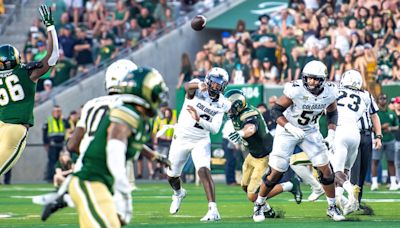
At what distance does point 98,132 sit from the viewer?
25.5ft

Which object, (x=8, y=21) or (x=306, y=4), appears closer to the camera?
(x=306, y=4)

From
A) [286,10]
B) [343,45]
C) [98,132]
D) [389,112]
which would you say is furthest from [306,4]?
[98,132]

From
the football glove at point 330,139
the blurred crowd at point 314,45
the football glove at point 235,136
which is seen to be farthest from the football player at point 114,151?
the blurred crowd at point 314,45

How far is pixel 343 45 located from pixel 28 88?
35.5 feet

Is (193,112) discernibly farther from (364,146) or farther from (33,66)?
(364,146)

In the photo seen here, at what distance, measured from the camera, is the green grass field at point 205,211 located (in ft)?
39.0

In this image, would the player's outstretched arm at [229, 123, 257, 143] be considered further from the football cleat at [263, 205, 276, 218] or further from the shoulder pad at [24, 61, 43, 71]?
the shoulder pad at [24, 61, 43, 71]

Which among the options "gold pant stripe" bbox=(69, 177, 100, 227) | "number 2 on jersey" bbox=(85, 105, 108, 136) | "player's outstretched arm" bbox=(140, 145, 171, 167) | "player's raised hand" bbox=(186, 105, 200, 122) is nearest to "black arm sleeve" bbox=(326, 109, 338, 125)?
"player's raised hand" bbox=(186, 105, 200, 122)

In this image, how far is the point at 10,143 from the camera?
11.7 meters

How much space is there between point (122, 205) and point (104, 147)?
0.45 metres

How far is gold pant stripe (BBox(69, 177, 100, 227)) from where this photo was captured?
7.46m

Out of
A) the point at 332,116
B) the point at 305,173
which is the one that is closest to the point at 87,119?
the point at 332,116

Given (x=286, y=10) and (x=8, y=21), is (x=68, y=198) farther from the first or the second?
(x=8, y=21)

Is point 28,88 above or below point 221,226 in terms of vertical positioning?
above
